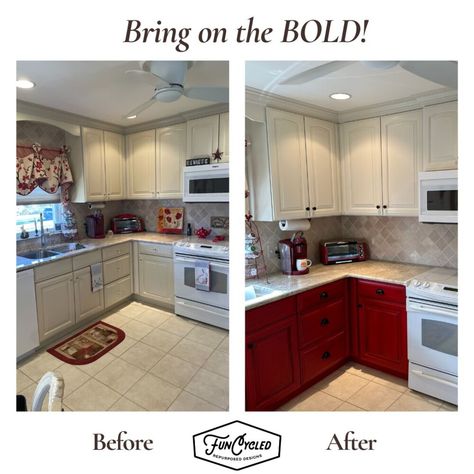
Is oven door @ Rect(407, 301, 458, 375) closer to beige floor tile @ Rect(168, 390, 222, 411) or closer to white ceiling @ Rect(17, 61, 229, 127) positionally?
beige floor tile @ Rect(168, 390, 222, 411)

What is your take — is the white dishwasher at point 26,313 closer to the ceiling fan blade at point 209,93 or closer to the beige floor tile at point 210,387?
the beige floor tile at point 210,387

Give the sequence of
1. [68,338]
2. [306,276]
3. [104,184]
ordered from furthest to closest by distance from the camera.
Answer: [306,276] → [104,184] → [68,338]

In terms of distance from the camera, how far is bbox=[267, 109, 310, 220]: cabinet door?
153 cm

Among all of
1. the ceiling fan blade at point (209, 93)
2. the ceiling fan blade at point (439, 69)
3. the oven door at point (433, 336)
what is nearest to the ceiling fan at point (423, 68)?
the ceiling fan blade at point (439, 69)

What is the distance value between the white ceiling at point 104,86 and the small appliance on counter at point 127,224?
2.16 ft

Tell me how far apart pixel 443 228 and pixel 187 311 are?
163 centimetres

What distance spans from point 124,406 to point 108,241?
2.83ft

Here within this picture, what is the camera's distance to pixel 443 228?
6.09 ft

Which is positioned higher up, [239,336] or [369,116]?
[369,116]

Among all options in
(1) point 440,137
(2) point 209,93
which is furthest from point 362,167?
(2) point 209,93
